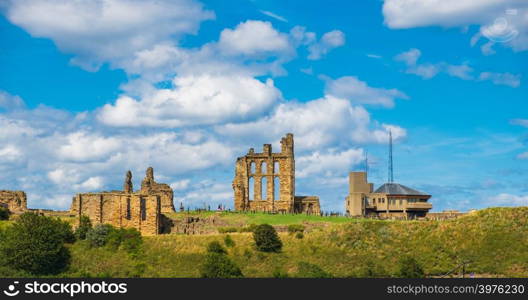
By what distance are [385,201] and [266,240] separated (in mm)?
26814

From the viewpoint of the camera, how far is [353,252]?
182 ft

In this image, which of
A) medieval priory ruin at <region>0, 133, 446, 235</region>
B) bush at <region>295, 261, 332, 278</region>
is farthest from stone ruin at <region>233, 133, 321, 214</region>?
bush at <region>295, 261, 332, 278</region>

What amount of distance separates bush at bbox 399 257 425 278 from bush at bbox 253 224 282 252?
10.2 metres

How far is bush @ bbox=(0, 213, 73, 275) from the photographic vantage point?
52.5 m

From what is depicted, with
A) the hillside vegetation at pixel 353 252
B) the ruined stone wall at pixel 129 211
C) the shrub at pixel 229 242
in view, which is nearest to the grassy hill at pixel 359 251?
the hillside vegetation at pixel 353 252

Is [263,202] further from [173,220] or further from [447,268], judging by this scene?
[447,268]

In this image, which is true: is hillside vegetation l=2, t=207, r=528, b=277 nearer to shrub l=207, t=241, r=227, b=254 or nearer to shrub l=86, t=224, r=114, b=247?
shrub l=207, t=241, r=227, b=254

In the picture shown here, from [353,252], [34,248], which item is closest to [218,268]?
[353,252]

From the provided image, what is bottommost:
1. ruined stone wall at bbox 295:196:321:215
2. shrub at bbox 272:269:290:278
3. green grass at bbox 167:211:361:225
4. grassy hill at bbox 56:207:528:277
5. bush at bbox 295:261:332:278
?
shrub at bbox 272:269:290:278

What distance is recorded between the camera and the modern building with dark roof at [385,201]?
78.6m

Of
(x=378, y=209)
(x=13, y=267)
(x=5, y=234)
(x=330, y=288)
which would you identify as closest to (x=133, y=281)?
(x=330, y=288)

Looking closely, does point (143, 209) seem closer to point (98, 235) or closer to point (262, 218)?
point (98, 235)

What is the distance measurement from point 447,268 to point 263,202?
113ft

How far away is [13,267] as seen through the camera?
172ft
